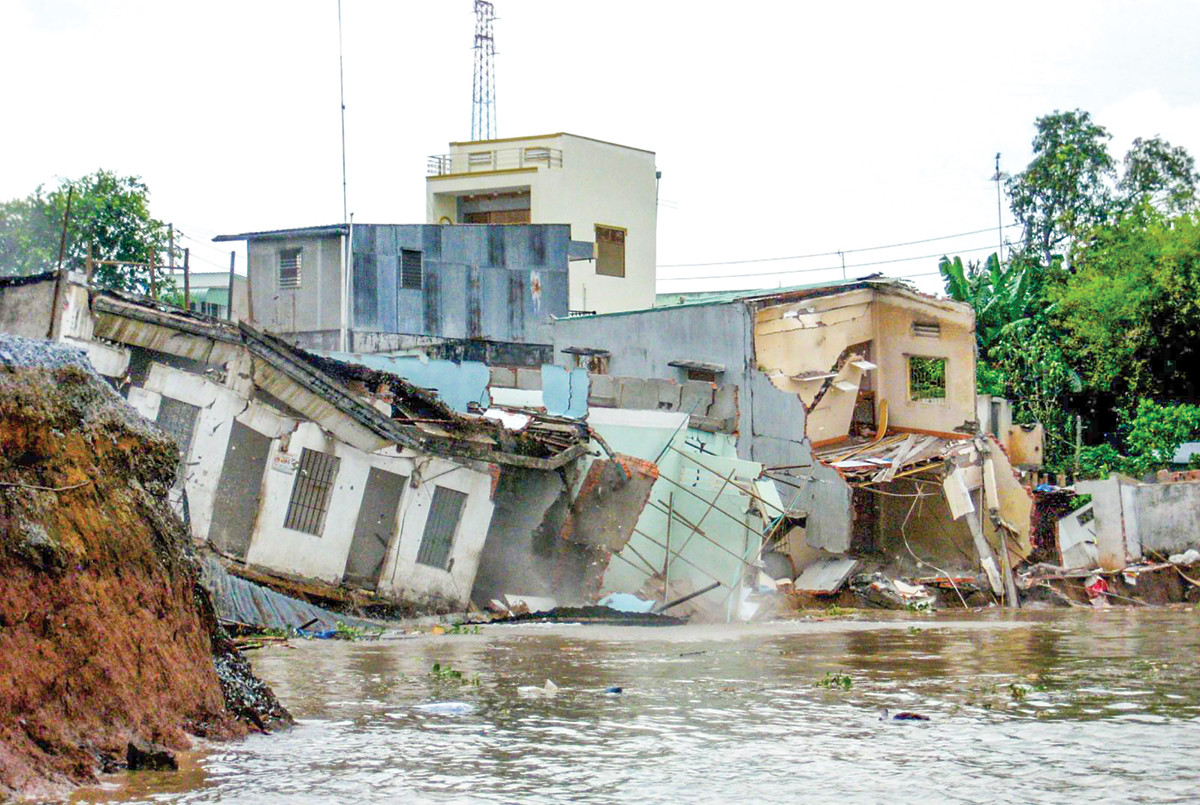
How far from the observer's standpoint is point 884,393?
107 feet

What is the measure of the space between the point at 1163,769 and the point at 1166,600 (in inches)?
784

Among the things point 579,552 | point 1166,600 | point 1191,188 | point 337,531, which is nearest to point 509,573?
point 579,552

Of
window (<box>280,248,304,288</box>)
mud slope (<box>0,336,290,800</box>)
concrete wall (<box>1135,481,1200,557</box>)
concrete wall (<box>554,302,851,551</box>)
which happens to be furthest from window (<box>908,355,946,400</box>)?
mud slope (<box>0,336,290,800</box>)

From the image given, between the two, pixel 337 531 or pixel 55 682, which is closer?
pixel 55 682

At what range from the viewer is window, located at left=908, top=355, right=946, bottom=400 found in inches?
1335

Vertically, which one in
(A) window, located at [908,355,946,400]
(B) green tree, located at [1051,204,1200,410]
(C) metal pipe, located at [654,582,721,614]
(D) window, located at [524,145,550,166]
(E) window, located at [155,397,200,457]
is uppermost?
(D) window, located at [524,145,550,166]

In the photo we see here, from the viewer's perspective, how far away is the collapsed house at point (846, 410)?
2777 centimetres

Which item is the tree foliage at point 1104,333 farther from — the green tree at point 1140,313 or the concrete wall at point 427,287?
the concrete wall at point 427,287

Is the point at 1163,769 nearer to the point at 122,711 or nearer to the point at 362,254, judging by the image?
the point at 122,711

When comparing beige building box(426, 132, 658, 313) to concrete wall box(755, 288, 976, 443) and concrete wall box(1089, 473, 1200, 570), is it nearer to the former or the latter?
concrete wall box(755, 288, 976, 443)

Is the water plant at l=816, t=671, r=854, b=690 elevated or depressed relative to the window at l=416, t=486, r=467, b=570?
depressed


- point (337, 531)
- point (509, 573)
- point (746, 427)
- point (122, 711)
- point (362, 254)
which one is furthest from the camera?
point (362, 254)

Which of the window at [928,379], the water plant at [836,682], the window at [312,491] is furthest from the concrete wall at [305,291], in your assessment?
the water plant at [836,682]

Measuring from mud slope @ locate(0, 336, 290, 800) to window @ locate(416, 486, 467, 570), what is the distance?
476 inches
